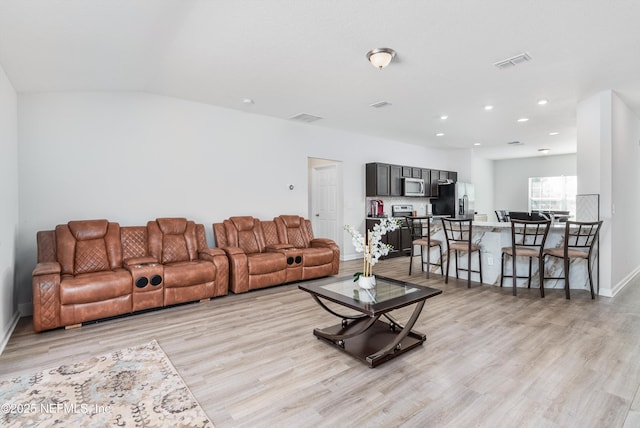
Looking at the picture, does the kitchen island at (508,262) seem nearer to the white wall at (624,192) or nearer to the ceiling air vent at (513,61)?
the white wall at (624,192)

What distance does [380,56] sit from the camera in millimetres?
3189

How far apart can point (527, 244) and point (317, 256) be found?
306cm

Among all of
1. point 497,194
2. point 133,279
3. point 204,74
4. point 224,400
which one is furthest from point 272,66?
point 497,194

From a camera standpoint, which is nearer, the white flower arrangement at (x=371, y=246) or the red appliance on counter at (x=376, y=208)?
the white flower arrangement at (x=371, y=246)

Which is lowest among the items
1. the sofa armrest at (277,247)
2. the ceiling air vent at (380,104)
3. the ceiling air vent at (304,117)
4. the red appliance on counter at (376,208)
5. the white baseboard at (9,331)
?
the white baseboard at (9,331)

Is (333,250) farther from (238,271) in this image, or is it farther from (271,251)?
(238,271)

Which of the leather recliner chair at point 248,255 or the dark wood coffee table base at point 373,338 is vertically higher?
the leather recliner chair at point 248,255

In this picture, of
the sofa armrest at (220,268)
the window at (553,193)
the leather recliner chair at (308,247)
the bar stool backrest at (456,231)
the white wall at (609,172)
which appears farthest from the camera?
the window at (553,193)

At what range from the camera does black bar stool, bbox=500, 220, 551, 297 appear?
14.0ft

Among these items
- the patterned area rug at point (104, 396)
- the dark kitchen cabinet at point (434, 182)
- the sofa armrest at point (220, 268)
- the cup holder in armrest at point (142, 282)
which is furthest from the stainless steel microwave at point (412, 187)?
the patterned area rug at point (104, 396)

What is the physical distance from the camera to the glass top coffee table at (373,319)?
98.1 inches

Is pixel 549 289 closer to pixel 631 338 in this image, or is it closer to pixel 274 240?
pixel 631 338

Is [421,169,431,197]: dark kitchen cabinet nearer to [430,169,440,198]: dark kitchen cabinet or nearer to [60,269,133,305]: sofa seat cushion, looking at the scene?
[430,169,440,198]: dark kitchen cabinet

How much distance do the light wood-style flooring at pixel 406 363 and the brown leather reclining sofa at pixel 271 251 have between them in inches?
Result: 23.3
